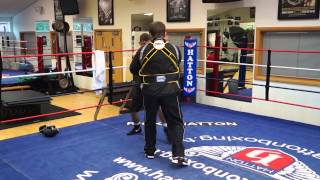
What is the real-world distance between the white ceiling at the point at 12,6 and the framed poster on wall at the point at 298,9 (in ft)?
26.6

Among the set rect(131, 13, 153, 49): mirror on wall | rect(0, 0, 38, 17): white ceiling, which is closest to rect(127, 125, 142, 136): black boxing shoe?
rect(131, 13, 153, 49): mirror on wall

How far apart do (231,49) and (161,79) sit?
292 centimetres

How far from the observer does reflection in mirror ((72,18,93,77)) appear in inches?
315

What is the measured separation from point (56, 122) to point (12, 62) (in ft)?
24.2

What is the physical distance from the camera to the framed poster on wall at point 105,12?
294 inches

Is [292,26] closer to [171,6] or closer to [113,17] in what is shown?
[171,6]

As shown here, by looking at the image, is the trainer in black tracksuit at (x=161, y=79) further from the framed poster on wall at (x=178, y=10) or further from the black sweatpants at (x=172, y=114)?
the framed poster on wall at (x=178, y=10)

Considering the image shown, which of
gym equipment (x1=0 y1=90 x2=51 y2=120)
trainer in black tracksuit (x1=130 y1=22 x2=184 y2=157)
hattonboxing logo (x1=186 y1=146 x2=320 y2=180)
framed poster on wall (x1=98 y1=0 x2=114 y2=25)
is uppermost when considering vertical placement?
framed poster on wall (x1=98 y1=0 x2=114 y2=25)

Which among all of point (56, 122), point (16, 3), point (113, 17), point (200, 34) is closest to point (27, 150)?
point (56, 122)

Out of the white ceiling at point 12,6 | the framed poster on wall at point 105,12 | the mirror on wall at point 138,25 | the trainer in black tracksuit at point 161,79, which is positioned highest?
the white ceiling at point 12,6

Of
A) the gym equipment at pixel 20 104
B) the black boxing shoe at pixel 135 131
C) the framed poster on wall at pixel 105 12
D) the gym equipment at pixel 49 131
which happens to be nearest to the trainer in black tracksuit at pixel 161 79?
the black boxing shoe at pixel 135 131

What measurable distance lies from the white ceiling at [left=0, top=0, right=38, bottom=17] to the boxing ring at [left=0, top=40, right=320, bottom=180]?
7.43 meters

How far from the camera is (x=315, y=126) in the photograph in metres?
4.55

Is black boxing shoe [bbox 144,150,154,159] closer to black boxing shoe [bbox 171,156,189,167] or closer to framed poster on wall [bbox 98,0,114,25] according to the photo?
black boxing shoe [bbox 171,156,189,167]
